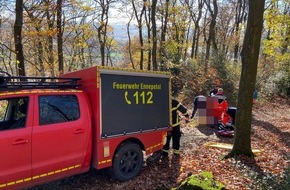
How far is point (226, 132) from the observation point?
11703 mm

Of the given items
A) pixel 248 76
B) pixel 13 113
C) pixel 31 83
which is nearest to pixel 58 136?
pixel 13 113

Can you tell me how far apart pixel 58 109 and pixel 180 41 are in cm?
3600

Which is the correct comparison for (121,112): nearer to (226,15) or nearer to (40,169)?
(40,169)

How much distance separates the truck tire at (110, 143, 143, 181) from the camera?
6.97 meters

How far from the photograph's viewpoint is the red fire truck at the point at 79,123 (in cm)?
554

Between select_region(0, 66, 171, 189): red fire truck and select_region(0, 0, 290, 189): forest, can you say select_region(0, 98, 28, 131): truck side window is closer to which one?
select_region(0, 66, 171, 189): red fire truck

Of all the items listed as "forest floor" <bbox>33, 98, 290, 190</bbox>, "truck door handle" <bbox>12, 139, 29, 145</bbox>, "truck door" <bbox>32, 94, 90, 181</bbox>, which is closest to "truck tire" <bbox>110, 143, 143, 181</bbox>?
"forest floor" <bbox>33, 98, 290, 190</bbox>

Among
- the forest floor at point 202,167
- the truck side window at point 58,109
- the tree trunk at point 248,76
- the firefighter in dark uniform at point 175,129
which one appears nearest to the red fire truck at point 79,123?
the truck side window at point 58,109

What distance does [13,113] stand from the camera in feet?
19.3

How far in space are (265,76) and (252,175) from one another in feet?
65.5

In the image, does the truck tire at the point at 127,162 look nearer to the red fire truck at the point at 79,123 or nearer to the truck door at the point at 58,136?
the red fire truck at the point at 79,123

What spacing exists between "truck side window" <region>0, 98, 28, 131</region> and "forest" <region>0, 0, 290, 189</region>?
17.3 ft

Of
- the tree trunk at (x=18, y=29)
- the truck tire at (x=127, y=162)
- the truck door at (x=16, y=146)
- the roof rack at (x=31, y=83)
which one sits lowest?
the truck tire at (x=127, y=162)

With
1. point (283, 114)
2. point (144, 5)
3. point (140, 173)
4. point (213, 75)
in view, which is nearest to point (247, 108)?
point (140, 173)
